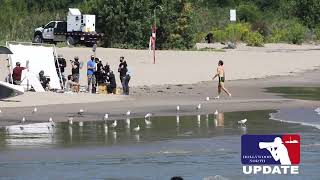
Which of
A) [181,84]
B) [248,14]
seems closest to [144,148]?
[181,84]

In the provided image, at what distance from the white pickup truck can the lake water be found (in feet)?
104

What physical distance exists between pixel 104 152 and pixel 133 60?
Result: 97.8 feet

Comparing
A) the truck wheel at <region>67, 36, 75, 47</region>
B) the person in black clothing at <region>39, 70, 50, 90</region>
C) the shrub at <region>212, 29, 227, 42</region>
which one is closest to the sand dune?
the truck wheel at <region>67, 36, 75, 47</region>

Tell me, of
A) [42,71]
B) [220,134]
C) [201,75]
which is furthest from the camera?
[201,75]

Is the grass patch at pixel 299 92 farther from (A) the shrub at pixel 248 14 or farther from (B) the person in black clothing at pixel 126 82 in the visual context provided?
(A) the shrub at pixel 248 14

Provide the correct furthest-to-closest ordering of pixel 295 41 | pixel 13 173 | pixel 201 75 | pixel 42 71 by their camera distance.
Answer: pixel 295 41 < pixel 201 75 < pixel 42 71 < pixel 13 173

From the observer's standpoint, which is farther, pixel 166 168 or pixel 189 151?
pixel 189 151

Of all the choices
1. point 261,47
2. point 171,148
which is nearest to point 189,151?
point 171,148

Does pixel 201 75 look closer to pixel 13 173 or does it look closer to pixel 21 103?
pixel 21 103

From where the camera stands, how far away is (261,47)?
73.5 m

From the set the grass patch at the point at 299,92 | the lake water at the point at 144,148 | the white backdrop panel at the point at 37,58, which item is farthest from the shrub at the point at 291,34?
the lake water at the point at 144,148

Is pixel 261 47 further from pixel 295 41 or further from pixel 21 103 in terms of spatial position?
pixel 21 103

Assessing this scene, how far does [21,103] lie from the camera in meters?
30.3

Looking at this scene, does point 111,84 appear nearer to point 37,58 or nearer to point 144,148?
point 37,58
